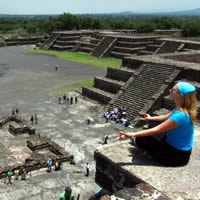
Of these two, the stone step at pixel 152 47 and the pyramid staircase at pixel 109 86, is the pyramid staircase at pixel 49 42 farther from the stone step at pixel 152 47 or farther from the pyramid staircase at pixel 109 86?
the pyramid staircase at pixel 109 86

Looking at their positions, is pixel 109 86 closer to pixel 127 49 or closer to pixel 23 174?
pixel 23 174

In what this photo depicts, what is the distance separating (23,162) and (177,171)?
1120 cm

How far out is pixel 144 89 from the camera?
20.8m

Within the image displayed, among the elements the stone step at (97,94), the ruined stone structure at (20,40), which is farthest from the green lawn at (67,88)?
the ruined stone structure at (20,40)

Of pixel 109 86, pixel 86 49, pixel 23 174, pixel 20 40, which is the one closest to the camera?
pixel 23 174

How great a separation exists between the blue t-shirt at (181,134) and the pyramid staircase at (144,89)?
47.7 ft

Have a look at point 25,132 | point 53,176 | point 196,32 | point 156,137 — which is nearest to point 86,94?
point 25,132

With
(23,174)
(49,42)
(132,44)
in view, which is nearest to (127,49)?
(132,44)

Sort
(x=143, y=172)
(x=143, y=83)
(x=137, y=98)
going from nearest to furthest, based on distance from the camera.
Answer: (x=143, y=172)
(x=137, y=98)
(x=143, y=83)

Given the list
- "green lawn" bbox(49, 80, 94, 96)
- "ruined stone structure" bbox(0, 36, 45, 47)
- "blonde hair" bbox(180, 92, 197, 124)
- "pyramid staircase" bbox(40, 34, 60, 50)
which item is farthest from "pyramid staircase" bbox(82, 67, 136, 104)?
"ruined stone structure" bbox(0, 36, 45, 47)

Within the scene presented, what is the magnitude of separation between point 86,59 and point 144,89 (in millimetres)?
24225

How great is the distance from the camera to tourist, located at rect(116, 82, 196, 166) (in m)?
3.59

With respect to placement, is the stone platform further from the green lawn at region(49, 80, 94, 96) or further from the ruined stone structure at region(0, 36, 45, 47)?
the ruined stone structure at region(0, 36, 45, 47)

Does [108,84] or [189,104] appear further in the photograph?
[108,84]
